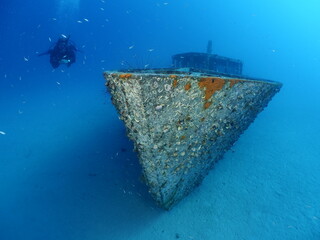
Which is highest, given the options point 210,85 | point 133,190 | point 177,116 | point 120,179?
point 210,85

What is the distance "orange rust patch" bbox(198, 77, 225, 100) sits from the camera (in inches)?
95.3

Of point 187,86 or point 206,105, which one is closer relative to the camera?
point 187,86

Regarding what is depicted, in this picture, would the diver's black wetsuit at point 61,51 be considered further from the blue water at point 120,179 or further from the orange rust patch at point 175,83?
the orange rust patch at point 175,83

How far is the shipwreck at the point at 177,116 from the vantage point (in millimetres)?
2209

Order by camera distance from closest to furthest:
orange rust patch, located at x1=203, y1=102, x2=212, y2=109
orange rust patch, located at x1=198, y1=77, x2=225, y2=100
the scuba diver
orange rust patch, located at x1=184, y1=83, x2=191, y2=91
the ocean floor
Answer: orange rust patch, located at x1=184, y1=83, x2=191, y2=91
orange rust patch, located at x1=198, y1=77, x2=225, y2=100
orange rust patch, located at x1=203, y1=102, x2=212, y2=109
the ocean floor
the scuba diver

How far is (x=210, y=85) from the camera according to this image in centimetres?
251

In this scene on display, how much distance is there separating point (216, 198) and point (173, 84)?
332 centimetres

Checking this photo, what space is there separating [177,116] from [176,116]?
0.6 inches

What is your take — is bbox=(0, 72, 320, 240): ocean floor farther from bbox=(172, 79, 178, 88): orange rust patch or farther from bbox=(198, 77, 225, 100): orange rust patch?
bbox=(172, 79, 178, 88): orange rust patch

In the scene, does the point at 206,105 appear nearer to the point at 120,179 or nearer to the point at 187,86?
the point at 187,86

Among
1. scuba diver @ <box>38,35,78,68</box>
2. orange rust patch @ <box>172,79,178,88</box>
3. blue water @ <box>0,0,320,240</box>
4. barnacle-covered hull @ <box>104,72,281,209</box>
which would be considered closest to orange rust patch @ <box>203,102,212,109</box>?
barnacle-covered hull @ <box>104,72,281,209</box>

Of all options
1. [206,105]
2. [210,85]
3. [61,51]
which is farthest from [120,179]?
[61,51]

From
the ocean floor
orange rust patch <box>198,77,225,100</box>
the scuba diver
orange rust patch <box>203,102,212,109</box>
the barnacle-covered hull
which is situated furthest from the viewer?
the scuba diver

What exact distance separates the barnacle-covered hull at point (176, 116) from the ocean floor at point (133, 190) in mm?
1007
